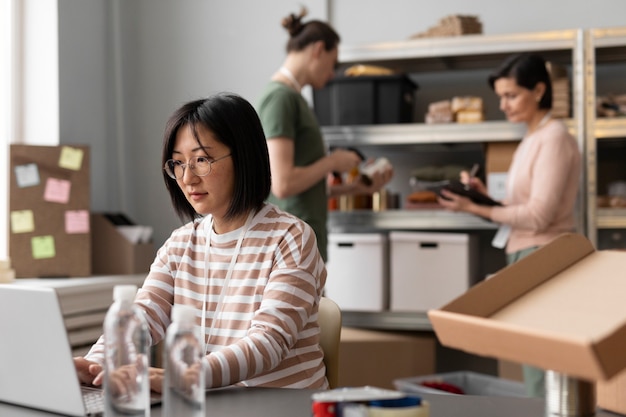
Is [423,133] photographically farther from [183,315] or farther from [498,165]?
[183,315]

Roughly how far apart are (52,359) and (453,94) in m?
3.07

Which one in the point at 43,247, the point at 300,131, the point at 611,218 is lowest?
the point at 43,247

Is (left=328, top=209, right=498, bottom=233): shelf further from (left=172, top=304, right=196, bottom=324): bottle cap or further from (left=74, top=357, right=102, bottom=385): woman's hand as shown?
(left=172, top=304, right=196, bottom=324): bottle cap

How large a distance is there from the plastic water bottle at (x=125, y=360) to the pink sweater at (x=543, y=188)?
6.33 feet

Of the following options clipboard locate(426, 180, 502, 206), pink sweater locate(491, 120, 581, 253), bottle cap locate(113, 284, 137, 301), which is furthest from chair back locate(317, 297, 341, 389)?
clipboard locate(426, 180, 502, 206)

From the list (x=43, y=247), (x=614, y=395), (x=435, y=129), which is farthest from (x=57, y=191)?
(x=614, y=395)

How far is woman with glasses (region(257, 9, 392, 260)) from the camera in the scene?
2707 millimetres

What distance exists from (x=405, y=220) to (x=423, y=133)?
14.9 inches

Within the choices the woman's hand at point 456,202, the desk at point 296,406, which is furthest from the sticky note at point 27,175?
the desk at point 296,406

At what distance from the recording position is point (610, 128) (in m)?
3.40

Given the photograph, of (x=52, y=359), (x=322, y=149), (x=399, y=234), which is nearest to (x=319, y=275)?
(x=52, y=359)

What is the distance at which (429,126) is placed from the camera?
11.9 feet

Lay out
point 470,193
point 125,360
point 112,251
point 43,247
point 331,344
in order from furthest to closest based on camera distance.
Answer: point 112,251, point 43,247, point 470,193, point 331,344, point 125,360

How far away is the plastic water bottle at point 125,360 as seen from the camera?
1097 mm
